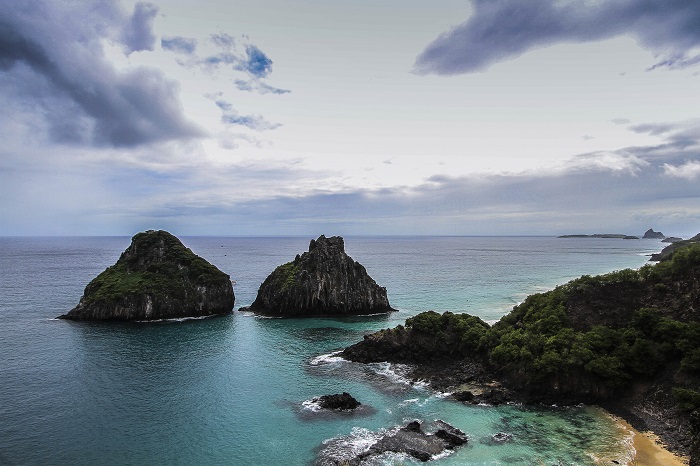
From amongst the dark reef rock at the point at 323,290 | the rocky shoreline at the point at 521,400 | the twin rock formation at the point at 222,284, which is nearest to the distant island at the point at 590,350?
the rocky shoreline at the point at 521,400

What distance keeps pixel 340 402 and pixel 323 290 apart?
5691 cm

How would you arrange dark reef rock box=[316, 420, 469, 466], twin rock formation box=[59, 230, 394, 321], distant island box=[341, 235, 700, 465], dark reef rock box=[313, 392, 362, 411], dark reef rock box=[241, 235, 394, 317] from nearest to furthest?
dark reef rock box=[316, 420, 469, 466]
distant island box=[341, 235, 700, 465]
dark reef rock box=[313, 392, 362, 411]
twin rock formation box=[59, 230, 394, 321]
dark reef rock box=[241, 235, 394, 317]

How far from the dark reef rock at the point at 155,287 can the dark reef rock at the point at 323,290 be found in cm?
1306

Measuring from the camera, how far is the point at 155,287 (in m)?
104

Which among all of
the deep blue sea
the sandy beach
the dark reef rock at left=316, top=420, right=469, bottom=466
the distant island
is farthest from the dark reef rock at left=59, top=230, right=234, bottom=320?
the sandy beach

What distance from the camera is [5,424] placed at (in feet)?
154

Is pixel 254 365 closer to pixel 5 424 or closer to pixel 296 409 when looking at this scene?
pixel 296 409

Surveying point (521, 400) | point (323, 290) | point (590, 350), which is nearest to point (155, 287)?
point (323, 290)

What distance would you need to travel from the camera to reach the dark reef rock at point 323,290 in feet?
355

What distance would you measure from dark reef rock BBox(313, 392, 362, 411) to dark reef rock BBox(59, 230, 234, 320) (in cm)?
6440

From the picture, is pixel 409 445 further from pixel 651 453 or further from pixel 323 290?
pixel 323 290

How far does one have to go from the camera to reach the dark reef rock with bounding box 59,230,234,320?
9862cm

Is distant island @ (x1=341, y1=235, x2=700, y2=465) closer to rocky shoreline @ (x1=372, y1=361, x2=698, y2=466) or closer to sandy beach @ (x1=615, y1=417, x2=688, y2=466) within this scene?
rocky shoreline @ (x1=372, y1=361, x2=698, y2=466)

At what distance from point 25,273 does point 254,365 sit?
6622 inches
